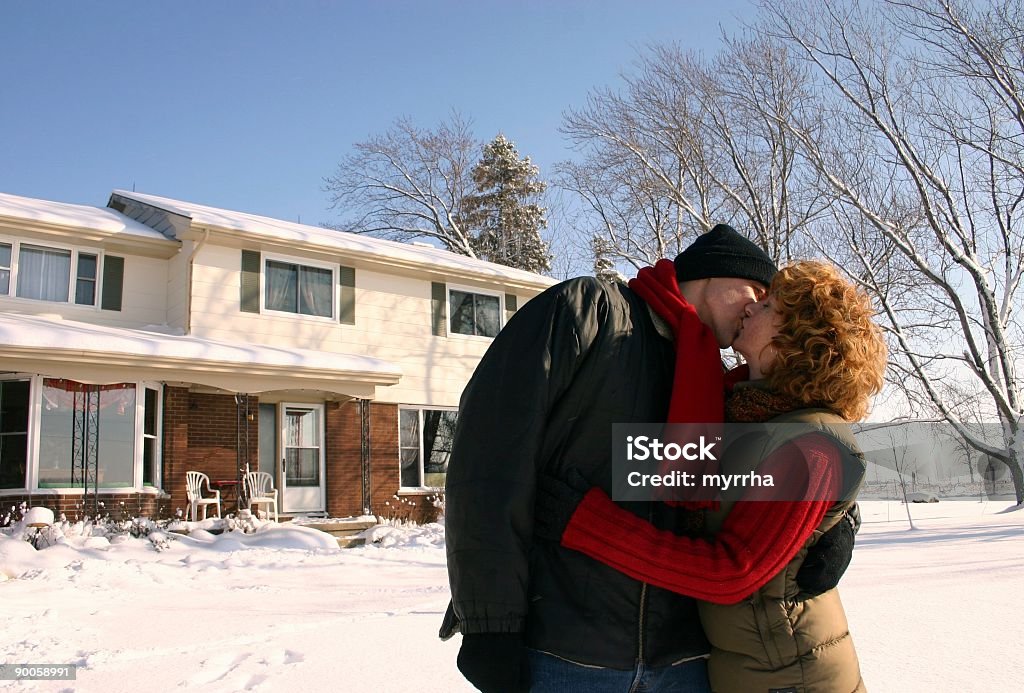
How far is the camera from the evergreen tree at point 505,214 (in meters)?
30.8

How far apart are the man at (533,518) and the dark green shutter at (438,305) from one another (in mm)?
14580

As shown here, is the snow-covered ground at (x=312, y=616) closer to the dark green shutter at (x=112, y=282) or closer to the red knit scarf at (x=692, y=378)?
the red knit scarf at (x=692, y=378)

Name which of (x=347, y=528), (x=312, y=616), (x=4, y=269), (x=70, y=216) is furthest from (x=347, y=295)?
(x=312, y=616)

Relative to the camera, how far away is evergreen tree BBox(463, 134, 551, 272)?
101 ft

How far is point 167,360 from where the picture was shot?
11.5m

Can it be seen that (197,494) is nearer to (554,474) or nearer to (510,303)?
(510,303)

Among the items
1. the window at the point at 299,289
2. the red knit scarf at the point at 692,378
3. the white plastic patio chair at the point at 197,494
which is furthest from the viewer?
the window at the point at 299,289

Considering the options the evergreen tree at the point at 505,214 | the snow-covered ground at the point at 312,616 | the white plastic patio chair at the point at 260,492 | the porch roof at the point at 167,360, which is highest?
the evergreen tree at the point at 505,214

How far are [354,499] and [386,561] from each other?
497 centimetres

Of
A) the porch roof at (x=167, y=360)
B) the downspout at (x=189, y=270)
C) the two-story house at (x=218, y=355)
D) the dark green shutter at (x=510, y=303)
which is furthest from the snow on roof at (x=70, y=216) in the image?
the dark green shutter at (x=510, y=303)

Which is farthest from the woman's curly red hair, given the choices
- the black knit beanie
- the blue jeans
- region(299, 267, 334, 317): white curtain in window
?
region(299, 267, 334, 317): white curtain in window

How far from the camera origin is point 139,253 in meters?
14.0

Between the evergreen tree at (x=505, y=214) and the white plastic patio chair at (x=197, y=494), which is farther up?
the evergreen tree at (x=505, y=214)

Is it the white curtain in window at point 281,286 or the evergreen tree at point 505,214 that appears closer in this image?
the white curtain in window at point 281,286
